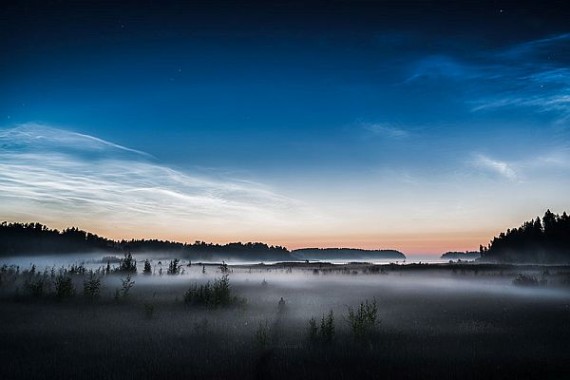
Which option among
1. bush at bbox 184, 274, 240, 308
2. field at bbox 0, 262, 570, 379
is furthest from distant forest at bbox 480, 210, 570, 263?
bush at bbox 184, 274, 240, 308

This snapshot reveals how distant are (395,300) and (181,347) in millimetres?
20652

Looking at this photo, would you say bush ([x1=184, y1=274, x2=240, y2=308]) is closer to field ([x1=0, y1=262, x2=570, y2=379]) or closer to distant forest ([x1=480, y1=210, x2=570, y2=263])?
field ([x1=0, y1=262, x2=570, y2=379])

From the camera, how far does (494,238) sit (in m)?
160

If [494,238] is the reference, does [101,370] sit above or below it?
below

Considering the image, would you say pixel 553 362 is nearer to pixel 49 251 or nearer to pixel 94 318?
pixel 94 318

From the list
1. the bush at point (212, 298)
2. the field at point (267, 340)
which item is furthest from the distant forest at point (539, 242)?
the bush at point (212, 298)

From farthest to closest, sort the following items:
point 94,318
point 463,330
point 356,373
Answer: point 94,318 < point 463,330 < point 356,373

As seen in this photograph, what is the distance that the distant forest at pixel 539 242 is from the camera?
9862cm

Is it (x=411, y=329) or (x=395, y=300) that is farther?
(x=395, y=300)

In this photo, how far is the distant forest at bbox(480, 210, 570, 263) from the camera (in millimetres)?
98625

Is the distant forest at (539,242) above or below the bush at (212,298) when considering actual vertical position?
above

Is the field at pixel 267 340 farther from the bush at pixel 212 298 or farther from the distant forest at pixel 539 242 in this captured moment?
the distant forest at pixel 539 242

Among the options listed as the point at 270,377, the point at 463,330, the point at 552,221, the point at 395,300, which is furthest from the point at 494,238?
the point at 270,377

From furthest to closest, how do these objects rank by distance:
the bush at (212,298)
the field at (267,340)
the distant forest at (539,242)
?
the distant forest at (539,242) → the bush at (212,298) → the field at (267,340)
